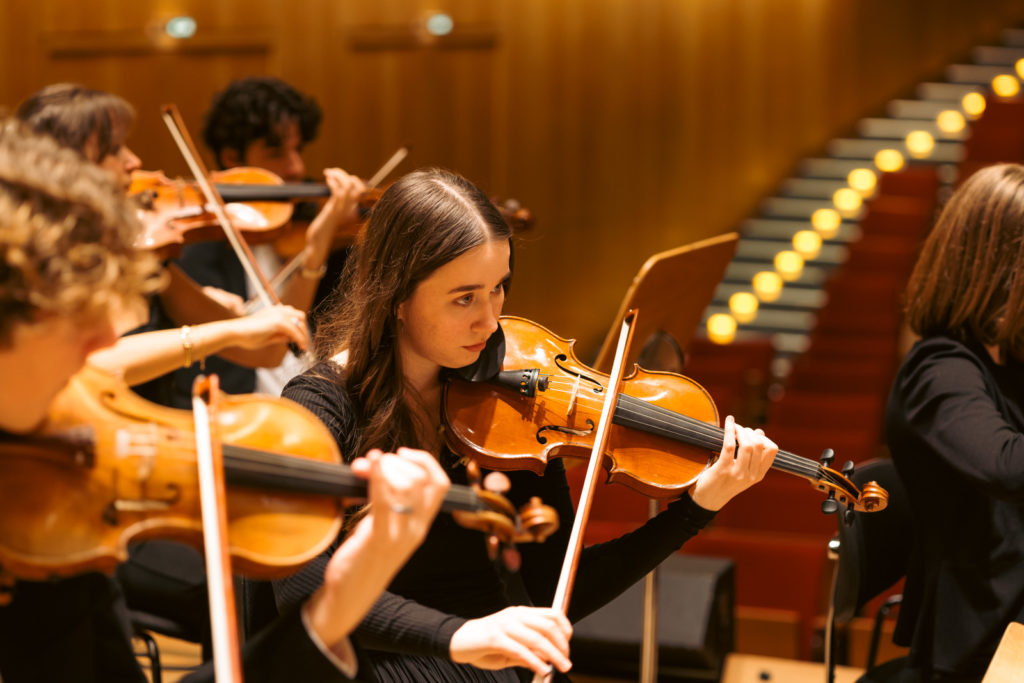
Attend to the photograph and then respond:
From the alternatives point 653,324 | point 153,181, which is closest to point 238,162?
point 153,181

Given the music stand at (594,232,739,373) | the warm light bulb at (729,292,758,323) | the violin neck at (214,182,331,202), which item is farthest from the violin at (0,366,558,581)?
the warm light bulb at (729,292,758,323)

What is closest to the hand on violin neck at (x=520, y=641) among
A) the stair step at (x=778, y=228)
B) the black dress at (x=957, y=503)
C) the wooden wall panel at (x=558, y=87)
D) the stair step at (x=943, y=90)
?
the black dress at (x=957, y=503)

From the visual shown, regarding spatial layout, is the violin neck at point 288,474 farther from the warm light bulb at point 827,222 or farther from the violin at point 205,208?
the warm light bulb at point 827,222

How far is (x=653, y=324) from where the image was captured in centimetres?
181

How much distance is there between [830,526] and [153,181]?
80.0 inches

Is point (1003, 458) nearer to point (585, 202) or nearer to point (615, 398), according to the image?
point (615, 398)

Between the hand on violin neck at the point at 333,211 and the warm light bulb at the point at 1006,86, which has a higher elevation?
the hand on violin neck at the point at 333,211

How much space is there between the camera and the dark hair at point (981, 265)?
161 cm

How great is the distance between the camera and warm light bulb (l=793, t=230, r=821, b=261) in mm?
5977

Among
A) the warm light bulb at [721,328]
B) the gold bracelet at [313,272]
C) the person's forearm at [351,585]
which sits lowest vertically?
the warm light bulb at [721,328]

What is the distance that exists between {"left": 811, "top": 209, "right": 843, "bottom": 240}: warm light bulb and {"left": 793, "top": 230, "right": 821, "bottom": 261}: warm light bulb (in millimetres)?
42

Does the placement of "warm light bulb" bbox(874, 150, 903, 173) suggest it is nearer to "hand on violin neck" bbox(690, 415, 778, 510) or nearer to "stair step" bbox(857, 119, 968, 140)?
"stair step" bbox(857, 119, 968, 140)

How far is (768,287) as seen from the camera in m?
5.87

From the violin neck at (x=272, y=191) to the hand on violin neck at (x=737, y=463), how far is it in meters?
1.30
